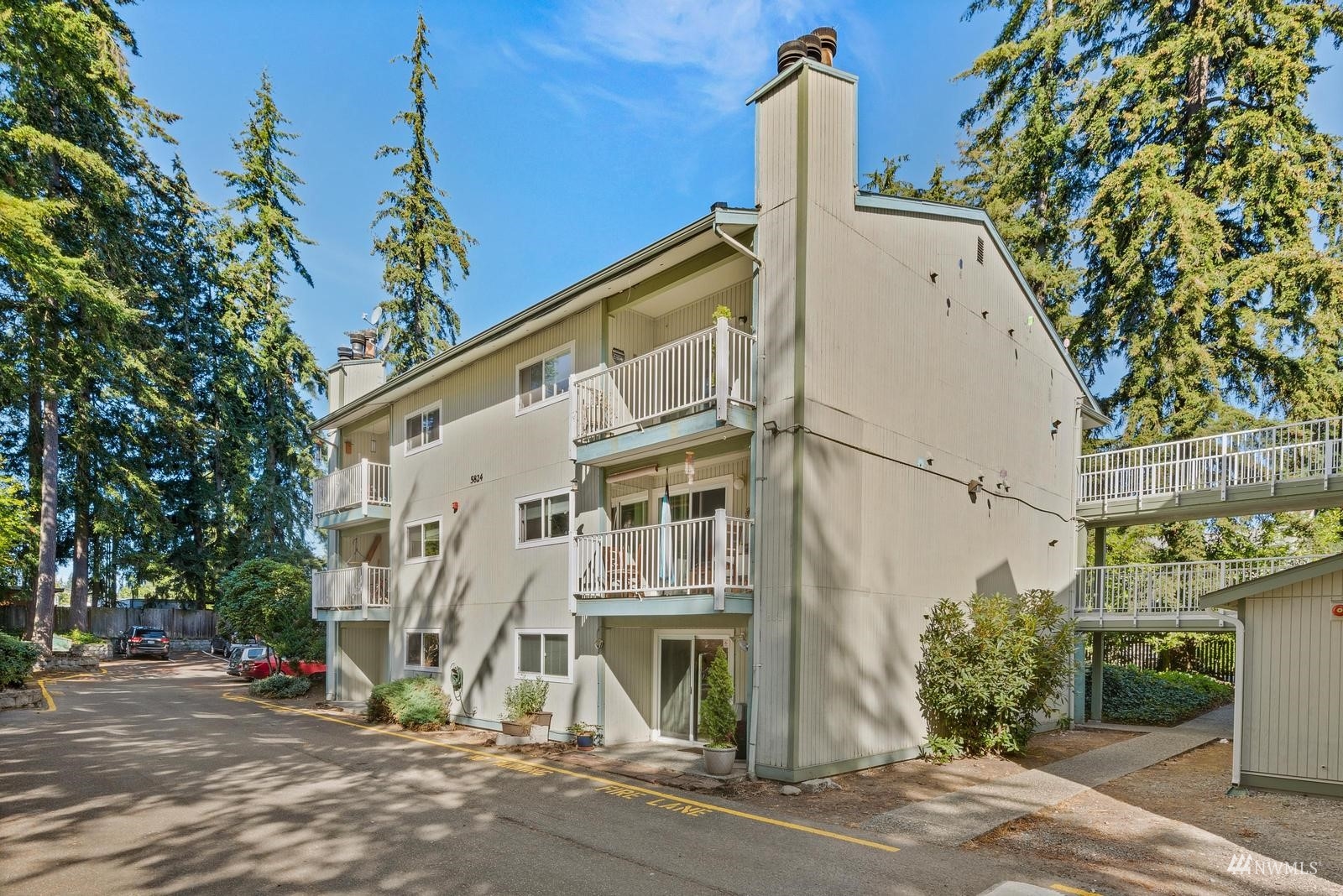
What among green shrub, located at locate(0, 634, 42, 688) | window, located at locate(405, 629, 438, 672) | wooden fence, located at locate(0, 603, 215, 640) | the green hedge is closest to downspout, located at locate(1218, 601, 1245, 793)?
the green hedge

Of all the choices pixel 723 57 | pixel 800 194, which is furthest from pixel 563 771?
pixel 723 57

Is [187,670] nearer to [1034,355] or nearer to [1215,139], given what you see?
[1034,355]

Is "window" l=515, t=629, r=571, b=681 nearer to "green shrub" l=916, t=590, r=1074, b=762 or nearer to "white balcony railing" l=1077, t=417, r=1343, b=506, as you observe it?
"green shrub" l=916, t=590, r=1074, b=762

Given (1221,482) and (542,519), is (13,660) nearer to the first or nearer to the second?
(542,519)

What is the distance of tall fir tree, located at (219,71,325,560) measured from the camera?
36.3 m

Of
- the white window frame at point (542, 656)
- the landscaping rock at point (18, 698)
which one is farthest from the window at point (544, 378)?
the landscaping rock at point (18, 698)

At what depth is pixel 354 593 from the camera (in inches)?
770

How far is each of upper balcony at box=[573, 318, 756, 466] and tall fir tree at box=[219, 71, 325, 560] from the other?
1162 inches

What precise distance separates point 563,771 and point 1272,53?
26392 millimetres

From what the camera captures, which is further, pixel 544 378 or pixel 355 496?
pixel 355 496

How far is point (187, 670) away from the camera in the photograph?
30.9 m

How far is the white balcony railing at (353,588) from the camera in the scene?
1903 cm

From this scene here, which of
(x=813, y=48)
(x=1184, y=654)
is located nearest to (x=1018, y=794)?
(x=813, y=48)

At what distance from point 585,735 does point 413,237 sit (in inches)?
1079
